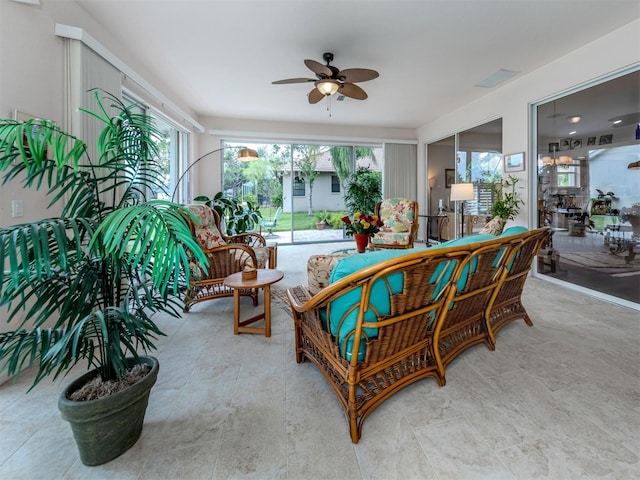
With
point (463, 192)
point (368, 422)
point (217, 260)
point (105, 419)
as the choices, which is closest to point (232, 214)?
point (217, 260)

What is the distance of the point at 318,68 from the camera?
2.94 metres

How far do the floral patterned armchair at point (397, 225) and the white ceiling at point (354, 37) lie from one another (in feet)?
6.16

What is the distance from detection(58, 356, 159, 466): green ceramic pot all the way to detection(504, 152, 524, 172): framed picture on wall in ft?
16.1

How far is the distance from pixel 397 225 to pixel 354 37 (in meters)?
3.03

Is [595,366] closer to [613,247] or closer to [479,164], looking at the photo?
[613,247]

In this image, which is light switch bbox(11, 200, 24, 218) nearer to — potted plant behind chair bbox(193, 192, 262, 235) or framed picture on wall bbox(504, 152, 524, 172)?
potted plant behind chair bbox(193, 192, 262, 235)

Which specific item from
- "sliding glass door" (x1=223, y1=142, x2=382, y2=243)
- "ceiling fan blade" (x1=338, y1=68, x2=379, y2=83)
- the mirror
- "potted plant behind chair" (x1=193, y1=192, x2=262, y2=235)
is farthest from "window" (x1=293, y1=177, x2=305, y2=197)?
"ceiling fan blade" (x1=338, y1=68, x2=379, y2=83)

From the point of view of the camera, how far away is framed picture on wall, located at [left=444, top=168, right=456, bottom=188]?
5.91 meters

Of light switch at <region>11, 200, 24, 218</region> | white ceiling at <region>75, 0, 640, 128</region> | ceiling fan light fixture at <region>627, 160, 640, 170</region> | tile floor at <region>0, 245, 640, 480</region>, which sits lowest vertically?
tile floor at <region>0, 245, 640, 480</region>

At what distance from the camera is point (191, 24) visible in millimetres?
2850

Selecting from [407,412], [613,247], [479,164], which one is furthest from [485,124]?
[407,412]

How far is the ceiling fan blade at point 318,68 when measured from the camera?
2835 millimetres

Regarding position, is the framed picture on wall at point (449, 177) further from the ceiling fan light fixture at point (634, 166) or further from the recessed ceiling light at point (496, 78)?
the ceiling fan light fixture at point (634, 166)

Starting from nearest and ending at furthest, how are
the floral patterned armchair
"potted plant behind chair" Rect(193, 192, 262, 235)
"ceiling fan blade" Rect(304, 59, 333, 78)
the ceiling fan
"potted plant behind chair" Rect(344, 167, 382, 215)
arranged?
"ceiling fan blade" Rect(304, 59, 333, 78)
the ceiling fan
the floral patterned armchair
"potted plant behind chair" Rect(193, 192, 262, 235)
"potted plant behind chair" Rect(344, 167, 382, 215)
